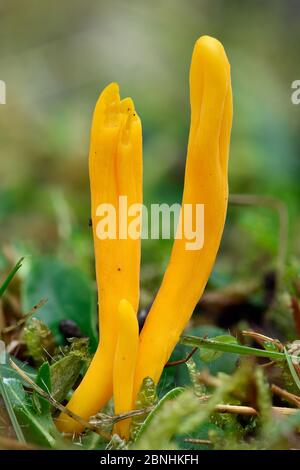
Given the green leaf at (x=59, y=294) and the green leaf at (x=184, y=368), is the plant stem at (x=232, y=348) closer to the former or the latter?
the green leaf at (x=184, y=368)

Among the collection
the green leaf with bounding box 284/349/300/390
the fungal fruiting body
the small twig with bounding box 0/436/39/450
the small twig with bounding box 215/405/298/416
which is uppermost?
the fungal fruiting body

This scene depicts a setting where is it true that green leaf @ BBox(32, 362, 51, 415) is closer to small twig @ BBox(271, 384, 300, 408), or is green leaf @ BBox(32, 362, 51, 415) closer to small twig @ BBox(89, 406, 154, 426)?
small twig @ BBox(89, 406, 154, 426)

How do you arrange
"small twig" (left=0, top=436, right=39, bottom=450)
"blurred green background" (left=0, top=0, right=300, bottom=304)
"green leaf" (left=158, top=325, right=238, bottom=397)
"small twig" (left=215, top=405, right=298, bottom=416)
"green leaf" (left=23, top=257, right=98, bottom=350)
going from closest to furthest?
1. "small twig" (left=0, top=436, right=39, bottom=450)
2. "small twig" (left=215, top=405, right=298, bottom=416)
3. "green leaf" (left=158, top=325, right=238, bottom=397)
4. "green leaf" (left=23, top=257, right=98, bottom=350)
5. "blurred green background" (left=0, top=0, right=300, bottom=304)

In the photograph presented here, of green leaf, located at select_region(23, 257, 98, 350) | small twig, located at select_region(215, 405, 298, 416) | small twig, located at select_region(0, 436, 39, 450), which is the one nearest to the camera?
small twig, located at select_region(0, 436, 39, 450)

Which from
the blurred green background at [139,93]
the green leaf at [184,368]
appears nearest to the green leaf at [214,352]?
the green leaf at [184,368]

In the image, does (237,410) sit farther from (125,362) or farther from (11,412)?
(11,412)

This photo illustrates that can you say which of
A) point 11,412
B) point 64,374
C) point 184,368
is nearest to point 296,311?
point 184,368

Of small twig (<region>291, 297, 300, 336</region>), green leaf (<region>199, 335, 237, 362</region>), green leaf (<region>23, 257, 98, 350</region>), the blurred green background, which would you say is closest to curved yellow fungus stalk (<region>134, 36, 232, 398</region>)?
green leaf (<region>199, 335, 237, 362</region>)
